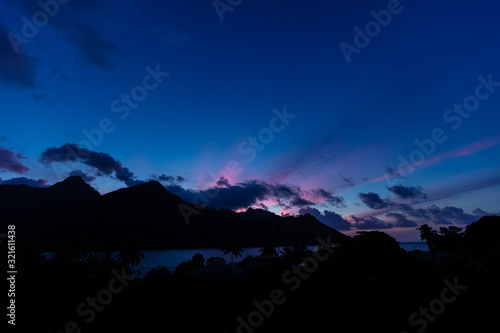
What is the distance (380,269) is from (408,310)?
19523mm

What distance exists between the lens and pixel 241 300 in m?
22.3

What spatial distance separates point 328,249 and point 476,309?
78.7 ft

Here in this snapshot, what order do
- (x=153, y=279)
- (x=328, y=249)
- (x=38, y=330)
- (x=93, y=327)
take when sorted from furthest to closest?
(x=328, y=249), (x=153, y=279), (x=93, y=327), (x=38, y=330)

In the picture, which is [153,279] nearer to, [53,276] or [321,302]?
[53,276]

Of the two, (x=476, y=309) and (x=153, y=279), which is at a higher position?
(x=153, y=279)

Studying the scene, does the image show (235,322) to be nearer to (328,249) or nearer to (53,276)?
(53,276)

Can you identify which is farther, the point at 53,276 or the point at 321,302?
the point at 321,302

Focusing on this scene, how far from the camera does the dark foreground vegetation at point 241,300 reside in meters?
14.5

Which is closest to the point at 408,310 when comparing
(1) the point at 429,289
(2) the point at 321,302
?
(2) the point at 321,302

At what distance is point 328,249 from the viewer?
4116 cm

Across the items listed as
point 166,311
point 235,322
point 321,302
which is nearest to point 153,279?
point 166,311

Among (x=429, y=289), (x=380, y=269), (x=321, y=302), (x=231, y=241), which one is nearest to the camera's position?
(x=321, y=302)

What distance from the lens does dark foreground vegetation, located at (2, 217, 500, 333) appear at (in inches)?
573

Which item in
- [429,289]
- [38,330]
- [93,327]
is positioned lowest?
[429,289]
